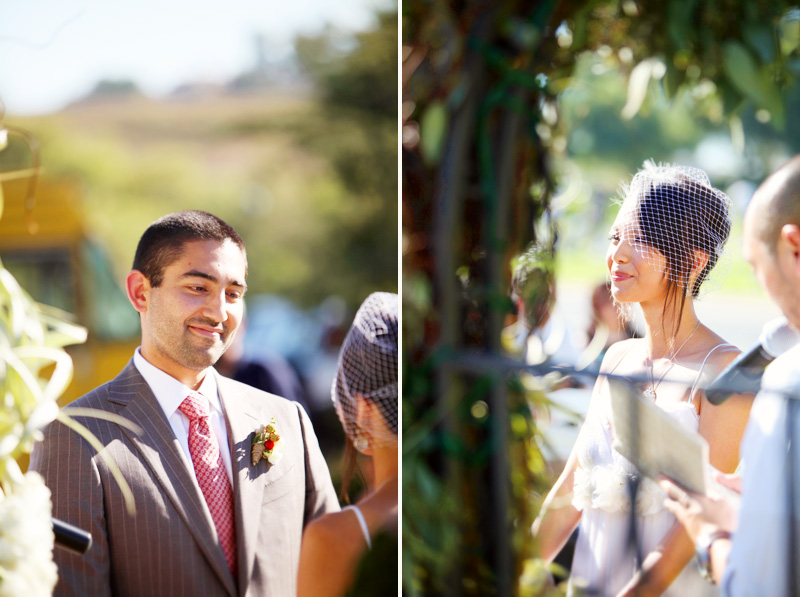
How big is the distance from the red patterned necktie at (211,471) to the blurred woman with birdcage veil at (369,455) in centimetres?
19

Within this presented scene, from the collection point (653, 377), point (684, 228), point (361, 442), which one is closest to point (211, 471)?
point (361, 442)

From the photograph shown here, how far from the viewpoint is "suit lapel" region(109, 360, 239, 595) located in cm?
98

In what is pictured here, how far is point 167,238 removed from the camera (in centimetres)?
101

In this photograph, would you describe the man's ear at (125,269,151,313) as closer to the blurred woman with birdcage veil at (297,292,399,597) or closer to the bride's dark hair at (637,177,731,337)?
the blurred woman with birdcage veil at (297,292,399,597)

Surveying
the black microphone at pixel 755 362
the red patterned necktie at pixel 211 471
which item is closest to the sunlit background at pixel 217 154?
the red patterned necktie at pixel 211 471

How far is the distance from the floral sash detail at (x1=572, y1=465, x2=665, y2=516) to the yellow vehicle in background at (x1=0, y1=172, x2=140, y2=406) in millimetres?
832

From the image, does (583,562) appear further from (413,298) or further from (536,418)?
(413,298)

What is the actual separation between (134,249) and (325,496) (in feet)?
1.69

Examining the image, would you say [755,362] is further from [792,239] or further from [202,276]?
[202,276]

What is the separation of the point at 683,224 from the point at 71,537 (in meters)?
1.03

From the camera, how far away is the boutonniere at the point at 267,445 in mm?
1083

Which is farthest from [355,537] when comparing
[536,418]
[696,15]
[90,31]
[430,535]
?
[696,15]

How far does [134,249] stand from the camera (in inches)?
39.5

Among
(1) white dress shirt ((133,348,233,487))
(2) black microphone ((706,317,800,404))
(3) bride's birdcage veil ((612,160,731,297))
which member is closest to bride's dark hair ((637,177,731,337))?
(3) bride's birdcage veil ((612,160,731,297))
